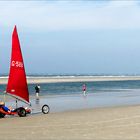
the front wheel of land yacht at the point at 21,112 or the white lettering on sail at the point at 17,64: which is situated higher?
the white lettering on sail at the point at 17,64

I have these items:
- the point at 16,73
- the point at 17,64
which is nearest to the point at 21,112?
the point at 16,73

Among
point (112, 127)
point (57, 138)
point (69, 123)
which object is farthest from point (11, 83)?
point (57, 138)

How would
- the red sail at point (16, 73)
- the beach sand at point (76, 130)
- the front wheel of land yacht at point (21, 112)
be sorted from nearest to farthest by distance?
the beach sand at point (76, 130), the front wheel of land yacht at point (21, 112), the red sail at point (16, 73)

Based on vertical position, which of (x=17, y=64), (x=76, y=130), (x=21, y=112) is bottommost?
(x=76, y=130)

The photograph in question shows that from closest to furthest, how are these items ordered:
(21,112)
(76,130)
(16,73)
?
(76,130), (21,112), (16,73)

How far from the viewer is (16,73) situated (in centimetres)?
2042

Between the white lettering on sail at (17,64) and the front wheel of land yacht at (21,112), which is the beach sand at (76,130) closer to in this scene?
the front wheel of land yacht at (21,112)

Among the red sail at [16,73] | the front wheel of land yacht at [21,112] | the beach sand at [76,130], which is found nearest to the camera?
the beach sand at [76,130]

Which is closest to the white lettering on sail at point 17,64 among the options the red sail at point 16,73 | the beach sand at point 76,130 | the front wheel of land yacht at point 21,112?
the red sail at point 16,73

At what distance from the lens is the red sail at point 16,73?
20.2 metres

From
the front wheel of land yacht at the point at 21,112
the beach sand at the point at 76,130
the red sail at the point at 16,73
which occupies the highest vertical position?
the red sail at the point at 16,73

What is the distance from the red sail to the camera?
20.2 m

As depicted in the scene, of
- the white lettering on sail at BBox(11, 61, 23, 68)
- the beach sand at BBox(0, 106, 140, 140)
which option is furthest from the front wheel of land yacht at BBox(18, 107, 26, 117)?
the beach sand at BBox(0, 106, 140, 140)

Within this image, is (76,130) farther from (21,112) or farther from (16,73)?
(16,73)
